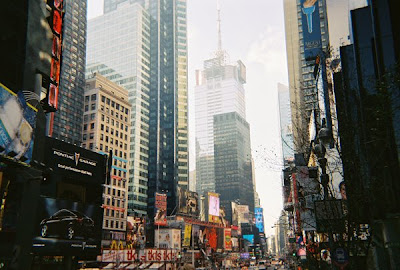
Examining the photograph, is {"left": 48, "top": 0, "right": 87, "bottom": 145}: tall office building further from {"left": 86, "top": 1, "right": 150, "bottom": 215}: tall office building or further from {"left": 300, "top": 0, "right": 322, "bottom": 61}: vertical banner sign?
{"left": 300, "top": 0, "right": 322, "bottom": 61}: vertical banner sign

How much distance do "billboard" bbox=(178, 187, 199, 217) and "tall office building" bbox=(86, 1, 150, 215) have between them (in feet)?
78.3

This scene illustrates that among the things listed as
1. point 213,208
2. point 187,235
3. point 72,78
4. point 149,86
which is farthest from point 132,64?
point 187,235

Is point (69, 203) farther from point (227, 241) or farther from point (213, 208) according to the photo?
point (227, 241)

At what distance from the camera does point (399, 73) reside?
1488 centimetres

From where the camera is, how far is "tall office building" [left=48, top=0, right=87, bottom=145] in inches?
Answer: 5330

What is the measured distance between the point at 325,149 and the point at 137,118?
13726cm

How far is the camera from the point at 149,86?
578ft

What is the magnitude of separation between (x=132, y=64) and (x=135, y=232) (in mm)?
79474

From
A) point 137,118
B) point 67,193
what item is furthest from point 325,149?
point 137,118

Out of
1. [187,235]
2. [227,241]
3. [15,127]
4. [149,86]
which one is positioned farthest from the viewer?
[149,86]

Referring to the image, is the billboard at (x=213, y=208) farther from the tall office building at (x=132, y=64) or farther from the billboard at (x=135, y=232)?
the billboard at (x=135, y=232)

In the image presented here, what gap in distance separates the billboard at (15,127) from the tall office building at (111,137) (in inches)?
3828

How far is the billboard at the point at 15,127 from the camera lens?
19.5 m

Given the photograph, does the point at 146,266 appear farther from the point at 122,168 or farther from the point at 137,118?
the point at 137,118
